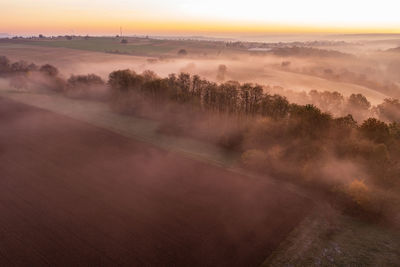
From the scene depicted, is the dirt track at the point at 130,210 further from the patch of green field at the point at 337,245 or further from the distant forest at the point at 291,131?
the distant forest at the point at 291,131

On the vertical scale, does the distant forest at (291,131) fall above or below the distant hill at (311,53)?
below

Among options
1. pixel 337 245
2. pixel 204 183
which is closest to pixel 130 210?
pixel 204 183

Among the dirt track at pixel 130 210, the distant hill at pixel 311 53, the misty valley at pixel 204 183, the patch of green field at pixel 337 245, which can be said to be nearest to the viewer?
the patch of green field at pixel 337 245

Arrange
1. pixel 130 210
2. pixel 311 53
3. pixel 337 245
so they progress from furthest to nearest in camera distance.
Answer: pixel 311 53 < pixel 130 210 < pixel 337 245

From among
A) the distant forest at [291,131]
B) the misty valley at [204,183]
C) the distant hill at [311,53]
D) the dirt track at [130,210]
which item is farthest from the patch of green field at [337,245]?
the distant hill at [311,53]

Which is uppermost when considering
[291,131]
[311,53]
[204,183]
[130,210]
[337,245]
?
[311,53]

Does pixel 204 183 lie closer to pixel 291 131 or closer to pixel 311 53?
pixel 291 131

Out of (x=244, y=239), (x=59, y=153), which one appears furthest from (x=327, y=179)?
(x=59, y=153)

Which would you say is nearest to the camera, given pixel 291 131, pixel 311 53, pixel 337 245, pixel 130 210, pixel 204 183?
pixel 337 245
